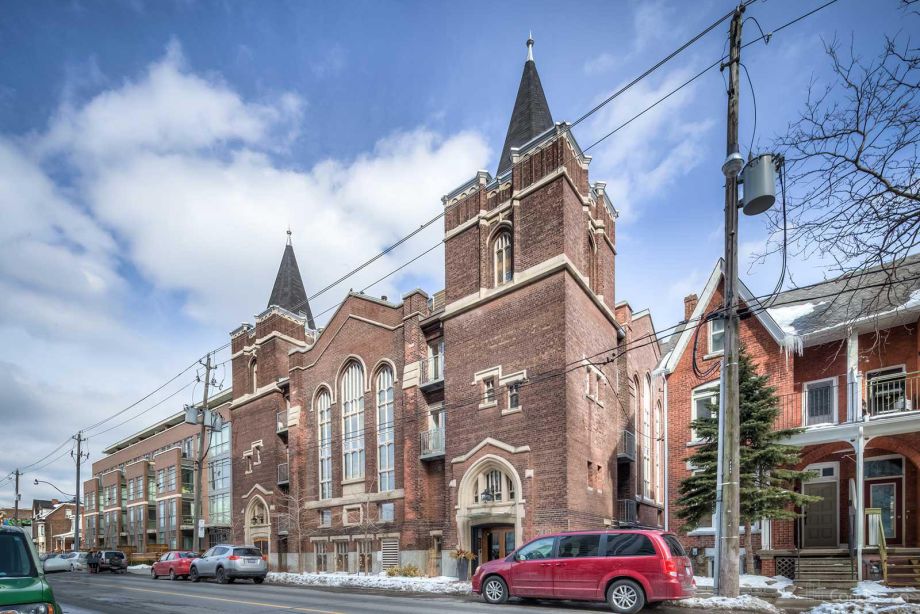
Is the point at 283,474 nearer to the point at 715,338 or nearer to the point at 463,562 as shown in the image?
the point at 463,562

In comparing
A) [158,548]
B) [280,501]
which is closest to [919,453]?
[280,501]

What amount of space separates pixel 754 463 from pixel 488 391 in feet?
33.4

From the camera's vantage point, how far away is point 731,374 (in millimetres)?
12328

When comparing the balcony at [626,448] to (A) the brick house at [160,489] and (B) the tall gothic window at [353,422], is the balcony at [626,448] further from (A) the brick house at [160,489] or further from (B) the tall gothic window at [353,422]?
(A) the brick house at [160,489]

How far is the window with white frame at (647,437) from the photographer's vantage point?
33263mm

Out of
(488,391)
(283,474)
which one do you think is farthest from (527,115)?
(283,474)

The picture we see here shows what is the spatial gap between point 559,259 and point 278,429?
22.3m

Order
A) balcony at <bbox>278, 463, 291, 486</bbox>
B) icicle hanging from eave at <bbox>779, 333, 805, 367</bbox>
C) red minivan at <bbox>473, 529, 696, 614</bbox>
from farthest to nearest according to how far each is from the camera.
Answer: balcony at <bbox>278, 463, 291, 486</bbox> → icicle hanging from eave at <bbox>779, 333, 805, 367</bbox> → red minivan at <bbox>473, 529, 696, 614</bbox>

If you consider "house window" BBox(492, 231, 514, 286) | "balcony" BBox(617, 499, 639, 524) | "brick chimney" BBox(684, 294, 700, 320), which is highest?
"house window" BBox(492, 231, 514, 286)

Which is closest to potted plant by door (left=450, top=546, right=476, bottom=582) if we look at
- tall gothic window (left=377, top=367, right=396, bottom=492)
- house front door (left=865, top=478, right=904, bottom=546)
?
tall gothic window (left=377, top=367, right=396, bottom=492)

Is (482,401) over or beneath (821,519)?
over

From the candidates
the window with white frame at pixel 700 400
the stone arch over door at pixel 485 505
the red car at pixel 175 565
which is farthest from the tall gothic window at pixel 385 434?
the window with white frame at pixel 700 400

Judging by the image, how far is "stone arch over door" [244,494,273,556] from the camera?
121 ft

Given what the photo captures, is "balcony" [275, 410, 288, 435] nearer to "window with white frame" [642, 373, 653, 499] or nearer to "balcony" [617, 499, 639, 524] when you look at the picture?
"balcony" [617, 499, 639, 524]
